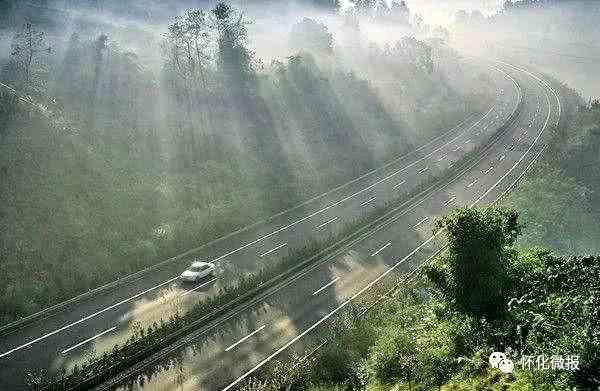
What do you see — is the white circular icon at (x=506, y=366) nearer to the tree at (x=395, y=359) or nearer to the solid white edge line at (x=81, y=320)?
the tree at (x=395, y=359)

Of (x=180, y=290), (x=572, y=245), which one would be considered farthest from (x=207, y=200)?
(x=572, y=245)

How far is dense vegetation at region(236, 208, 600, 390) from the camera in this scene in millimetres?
14352

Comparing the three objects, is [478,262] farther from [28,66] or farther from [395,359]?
[28,66]

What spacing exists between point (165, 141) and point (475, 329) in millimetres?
43749

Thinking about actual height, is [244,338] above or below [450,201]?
above

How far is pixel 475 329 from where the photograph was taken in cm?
1817

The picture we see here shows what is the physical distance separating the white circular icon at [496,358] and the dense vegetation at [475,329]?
179 mm

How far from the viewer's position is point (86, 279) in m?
32.0

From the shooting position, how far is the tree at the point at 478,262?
19.8m

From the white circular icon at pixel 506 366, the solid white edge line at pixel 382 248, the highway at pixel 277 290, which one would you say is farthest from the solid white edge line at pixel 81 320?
the white circular icon at pixel 506 366

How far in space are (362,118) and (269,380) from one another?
6196 cm

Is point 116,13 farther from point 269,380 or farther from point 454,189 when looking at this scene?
point 269,380

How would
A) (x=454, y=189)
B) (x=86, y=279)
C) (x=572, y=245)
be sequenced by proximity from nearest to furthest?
(x=86, y=279)
(x=572, y=245)
(x=454, y=189)

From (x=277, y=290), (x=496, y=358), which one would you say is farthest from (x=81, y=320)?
(x=496, y=358)
